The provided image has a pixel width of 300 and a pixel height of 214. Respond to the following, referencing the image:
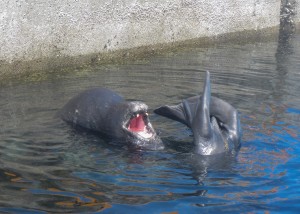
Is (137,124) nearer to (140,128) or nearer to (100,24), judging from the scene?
(140,128)

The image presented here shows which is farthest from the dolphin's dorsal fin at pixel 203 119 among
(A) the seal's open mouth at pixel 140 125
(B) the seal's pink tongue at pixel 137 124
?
(B) the seal's pink tongue at pixel 137 124

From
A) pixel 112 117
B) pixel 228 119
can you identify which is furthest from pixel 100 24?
pixel 228 119

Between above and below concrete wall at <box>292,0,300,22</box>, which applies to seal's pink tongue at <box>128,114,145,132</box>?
below

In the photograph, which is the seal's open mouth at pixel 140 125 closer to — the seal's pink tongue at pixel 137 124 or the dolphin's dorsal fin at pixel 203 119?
the seal's pink tongue at pixel 137 124

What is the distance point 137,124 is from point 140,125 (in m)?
0.03

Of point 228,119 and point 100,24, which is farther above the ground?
point 100,24

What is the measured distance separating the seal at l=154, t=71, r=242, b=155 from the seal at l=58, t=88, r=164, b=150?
241 millimetres

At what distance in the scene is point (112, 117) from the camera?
6031 mm

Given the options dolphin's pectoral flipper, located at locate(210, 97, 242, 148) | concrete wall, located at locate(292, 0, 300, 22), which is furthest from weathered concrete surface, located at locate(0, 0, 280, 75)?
dolphin's pectoral flipper, located at locate(210, 97, 242, 148)

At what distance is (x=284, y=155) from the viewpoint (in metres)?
5.32

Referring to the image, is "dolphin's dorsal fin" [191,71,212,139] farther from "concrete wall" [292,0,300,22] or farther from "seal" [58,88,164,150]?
"concrete wall" [292,0,300,22]

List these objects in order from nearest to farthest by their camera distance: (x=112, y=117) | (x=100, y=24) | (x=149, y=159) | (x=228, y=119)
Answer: (x=149, y=159) < (x=228, y=119) < (x=112, y=117) < (x=100, y=24)

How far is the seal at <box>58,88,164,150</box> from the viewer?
5.71 meters

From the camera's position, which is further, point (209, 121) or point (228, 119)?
point (228, 119)
